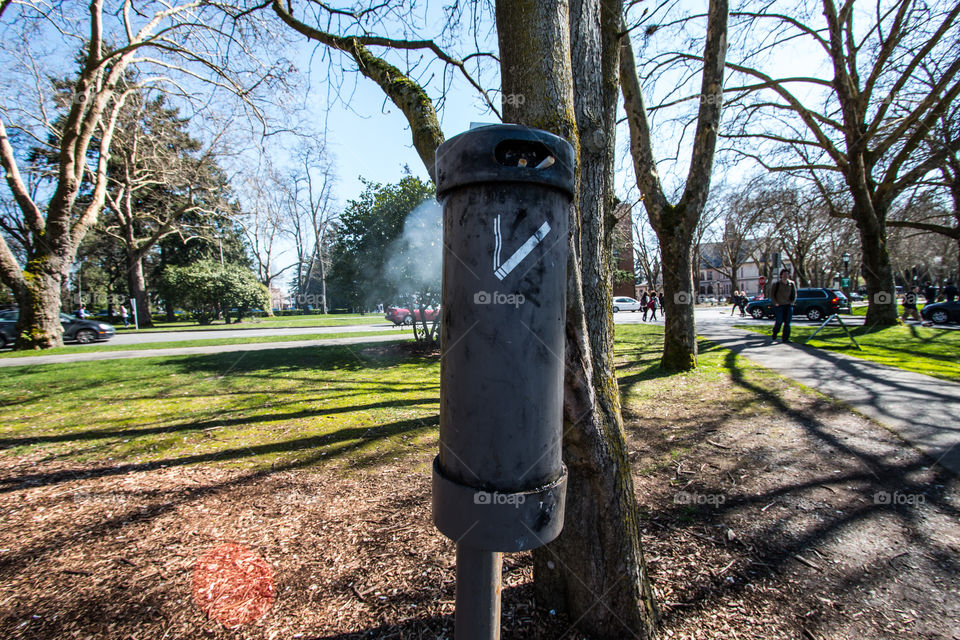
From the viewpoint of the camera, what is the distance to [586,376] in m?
1.63

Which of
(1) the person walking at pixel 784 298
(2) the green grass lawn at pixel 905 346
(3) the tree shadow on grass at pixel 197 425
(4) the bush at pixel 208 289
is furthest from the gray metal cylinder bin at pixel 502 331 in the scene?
(4) the bush at pixel 208 289

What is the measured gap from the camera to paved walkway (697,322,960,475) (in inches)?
161

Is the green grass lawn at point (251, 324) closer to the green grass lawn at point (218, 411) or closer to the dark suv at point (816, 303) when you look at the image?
the green grass lawn at point (218, 411)

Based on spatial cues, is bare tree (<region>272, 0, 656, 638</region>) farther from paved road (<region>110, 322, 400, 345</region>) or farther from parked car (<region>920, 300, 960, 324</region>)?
parked car (<region>920, 300, 960, 324</region>)

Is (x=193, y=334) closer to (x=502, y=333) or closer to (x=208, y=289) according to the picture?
→ (x=208, y=289)

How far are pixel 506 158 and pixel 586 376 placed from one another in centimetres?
95

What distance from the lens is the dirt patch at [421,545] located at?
1944 mm

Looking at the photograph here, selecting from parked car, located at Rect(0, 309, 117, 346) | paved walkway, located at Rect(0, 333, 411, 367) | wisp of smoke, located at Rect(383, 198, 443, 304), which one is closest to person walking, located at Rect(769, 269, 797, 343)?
wisp of smoke, located at Rect(383, 198, 443, 304)

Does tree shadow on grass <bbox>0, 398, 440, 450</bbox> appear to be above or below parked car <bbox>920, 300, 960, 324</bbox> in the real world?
below

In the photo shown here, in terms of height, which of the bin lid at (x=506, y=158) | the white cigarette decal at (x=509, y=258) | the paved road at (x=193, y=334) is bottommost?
the paved road at (x=193, y=334)

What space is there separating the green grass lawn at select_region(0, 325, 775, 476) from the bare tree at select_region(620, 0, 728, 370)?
0.87 metres

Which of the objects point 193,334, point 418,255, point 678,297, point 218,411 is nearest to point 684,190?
point 678,297

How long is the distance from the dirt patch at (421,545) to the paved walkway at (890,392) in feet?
1.33

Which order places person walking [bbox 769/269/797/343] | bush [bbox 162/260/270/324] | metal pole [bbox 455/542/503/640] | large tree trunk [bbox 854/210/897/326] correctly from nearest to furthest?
metal pole [bbox 455/542/503/640], person walking [bbox 769/269/797/343], large tree trunk [bbox 854/210/897/326], bush [bbox 162/260/270/324]
